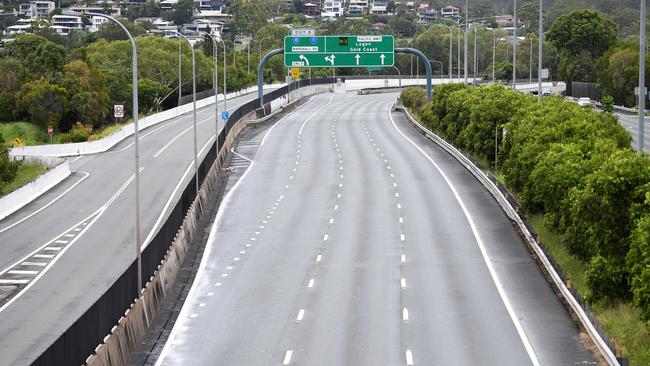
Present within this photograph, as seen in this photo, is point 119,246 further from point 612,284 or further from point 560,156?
point 612,284

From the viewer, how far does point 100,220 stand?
185 feet

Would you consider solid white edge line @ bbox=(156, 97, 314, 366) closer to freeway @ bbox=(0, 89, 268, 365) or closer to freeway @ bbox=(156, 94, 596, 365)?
freeway @ bbox=(156, 94, 596, 365)

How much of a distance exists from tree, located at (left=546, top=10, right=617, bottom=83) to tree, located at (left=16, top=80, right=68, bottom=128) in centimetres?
6861

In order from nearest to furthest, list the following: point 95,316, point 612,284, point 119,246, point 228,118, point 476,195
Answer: point 95,316 → point 612,284 → point 119,246 → point 476,195 → point 228,118

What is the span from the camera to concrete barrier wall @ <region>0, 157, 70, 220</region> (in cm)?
5939

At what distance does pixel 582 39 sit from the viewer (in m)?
154

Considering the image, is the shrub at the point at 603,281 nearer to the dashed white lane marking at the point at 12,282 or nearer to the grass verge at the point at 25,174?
the dashed white lane marking at the point at 12,282

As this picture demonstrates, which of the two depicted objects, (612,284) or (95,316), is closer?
(95,316)

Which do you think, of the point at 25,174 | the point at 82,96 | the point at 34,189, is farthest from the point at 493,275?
the point at 82,96

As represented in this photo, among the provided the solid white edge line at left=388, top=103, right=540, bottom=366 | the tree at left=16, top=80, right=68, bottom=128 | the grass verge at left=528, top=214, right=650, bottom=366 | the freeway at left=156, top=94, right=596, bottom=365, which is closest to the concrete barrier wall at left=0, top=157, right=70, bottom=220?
the freeway at left=156, top=94, right=596, bottom=365

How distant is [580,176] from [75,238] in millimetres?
23180

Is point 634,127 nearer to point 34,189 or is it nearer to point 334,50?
point 334,50

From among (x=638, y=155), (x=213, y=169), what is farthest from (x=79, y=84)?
(x=638, y=155)

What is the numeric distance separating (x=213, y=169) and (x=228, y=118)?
18415 millimetres
